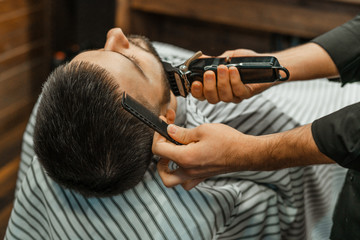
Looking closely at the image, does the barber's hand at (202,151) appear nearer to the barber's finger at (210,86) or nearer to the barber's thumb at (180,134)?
the barber's thumb at (180,134)

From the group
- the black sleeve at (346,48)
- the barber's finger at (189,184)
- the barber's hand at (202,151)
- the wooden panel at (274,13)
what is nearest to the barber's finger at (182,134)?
the barber's hand at (202,151)

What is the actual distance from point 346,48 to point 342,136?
0.57 m

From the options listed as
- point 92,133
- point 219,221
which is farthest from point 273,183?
point 92,133

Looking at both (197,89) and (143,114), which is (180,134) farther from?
(197,89)

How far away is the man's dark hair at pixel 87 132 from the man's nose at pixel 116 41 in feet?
0.57

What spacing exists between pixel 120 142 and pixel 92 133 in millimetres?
68

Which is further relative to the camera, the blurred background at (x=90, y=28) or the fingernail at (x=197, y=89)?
the blurred background at (x=90, y=28)

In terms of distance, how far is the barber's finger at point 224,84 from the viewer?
1.06 m

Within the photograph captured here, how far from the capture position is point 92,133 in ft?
2.87

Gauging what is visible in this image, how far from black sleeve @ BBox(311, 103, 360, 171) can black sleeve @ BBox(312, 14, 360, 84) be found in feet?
1.58

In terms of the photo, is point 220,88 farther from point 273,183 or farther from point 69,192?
point 69,192

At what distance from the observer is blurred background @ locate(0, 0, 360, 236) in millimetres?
2326

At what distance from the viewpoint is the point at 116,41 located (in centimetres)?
110

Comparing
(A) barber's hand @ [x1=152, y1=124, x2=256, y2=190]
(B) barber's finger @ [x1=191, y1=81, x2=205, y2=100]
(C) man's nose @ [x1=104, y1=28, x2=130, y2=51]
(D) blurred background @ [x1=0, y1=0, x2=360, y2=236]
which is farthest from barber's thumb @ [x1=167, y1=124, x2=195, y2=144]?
(D) blurred background @ [x1=0, y1=0, x2=360, y2=236]
